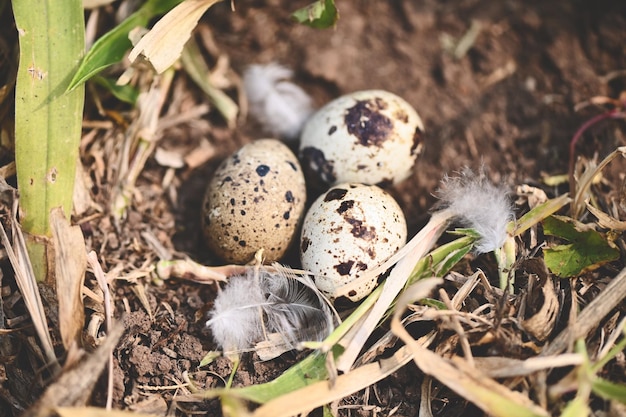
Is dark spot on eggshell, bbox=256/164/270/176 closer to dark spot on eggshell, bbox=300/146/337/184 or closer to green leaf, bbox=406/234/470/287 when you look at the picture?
dark spot on eggshell, bbox=300/146/337/184

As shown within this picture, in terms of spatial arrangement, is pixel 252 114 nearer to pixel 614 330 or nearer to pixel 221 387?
pixel 221 387

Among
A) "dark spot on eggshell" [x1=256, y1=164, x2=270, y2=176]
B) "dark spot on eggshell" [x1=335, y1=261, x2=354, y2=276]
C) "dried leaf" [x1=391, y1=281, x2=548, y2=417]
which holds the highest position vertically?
"dark spot on eggshell" [x1=256, y1=164, x2=270, y2=176]

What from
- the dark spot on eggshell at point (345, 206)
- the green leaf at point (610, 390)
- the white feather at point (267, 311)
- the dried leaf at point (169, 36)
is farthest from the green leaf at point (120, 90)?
the green leaf at point (610, 390)

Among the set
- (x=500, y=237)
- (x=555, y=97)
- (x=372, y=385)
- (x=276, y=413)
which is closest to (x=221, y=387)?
(x=276, y=413)

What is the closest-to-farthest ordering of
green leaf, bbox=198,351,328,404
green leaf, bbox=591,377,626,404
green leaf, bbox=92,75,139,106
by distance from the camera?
green leaf, bbox=591,377,626,404, green leaf, bbox=198,351,328,404, green leaf, bbox=92,75,139,106

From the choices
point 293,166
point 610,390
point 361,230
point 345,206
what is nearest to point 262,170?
point 293,166

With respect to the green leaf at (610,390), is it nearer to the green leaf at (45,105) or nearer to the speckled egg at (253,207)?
the speckled egg at (253,207)

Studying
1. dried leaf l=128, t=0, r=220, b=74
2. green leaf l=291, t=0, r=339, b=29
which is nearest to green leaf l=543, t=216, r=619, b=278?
green leaf l=291, t=0, r=339, b=29
